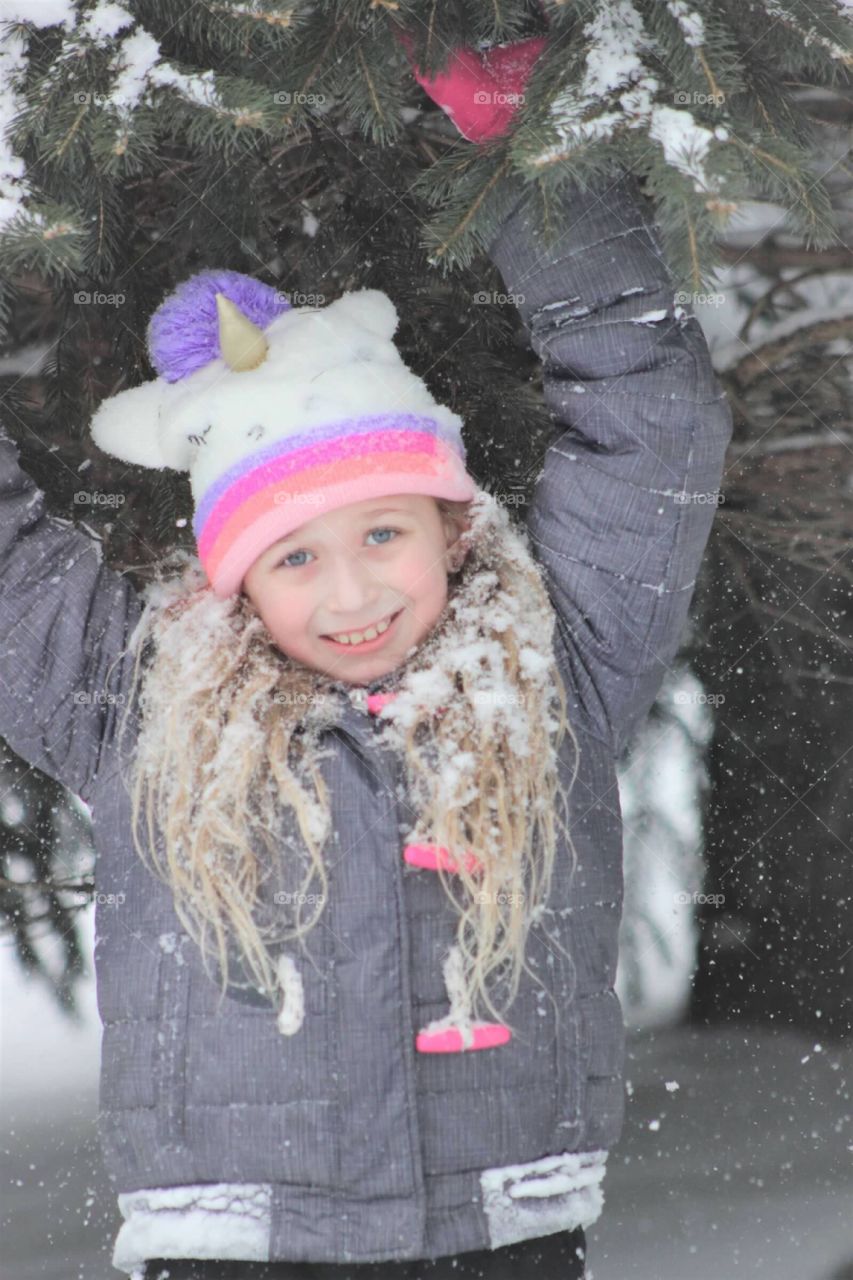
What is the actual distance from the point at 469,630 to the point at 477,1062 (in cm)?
52

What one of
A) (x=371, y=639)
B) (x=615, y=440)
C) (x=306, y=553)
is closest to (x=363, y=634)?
(x=371, y=639)

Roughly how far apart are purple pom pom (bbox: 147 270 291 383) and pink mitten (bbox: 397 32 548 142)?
0.37 m

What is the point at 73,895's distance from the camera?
232cm

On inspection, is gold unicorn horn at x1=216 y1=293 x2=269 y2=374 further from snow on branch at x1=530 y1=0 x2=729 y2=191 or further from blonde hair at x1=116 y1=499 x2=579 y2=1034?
snow on branch at x1=530 y1=0 x2=729 y2=191

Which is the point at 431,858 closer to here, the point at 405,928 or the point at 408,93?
the point at 405,928

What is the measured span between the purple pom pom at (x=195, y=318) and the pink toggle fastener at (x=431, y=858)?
0.67 metres

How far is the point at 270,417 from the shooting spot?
1.60 meters

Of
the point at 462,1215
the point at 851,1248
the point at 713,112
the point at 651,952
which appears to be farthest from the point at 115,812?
the point at 851,1248

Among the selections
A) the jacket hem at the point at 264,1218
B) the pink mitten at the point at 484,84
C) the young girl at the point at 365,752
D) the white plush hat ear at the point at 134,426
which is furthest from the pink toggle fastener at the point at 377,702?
the pink mitten at the point at 484,84

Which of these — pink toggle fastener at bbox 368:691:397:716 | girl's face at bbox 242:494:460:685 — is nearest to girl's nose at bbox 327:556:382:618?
girl's face at bbox 242:494:460:685

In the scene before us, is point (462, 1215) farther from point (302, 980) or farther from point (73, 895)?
point (73, 895)

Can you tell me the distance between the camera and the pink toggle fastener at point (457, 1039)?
1501 millimetres

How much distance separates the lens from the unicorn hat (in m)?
1.59

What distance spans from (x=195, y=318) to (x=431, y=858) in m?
0.74
